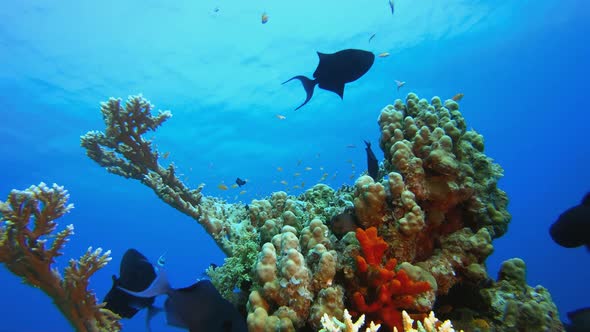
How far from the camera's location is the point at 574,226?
3.34m

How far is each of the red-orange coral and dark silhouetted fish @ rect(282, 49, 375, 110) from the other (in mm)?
2049

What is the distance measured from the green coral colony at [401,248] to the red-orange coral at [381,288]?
0.04ft

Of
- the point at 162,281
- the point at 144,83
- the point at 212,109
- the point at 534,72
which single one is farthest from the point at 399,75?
the point at 162,281

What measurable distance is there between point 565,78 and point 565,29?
70.0ft

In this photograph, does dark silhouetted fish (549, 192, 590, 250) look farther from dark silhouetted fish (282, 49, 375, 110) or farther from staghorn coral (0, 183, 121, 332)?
staghorn coral (0, 183, 121, 332)

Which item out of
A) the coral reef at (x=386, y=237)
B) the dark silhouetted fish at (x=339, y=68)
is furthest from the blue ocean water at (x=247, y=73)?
the dark silhouetted fish at (x=339, y=68)

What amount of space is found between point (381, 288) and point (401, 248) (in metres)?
0.75

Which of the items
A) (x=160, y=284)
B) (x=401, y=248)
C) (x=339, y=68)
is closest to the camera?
(x=160, y=284)

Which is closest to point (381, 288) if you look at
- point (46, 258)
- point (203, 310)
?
point (203, 310)

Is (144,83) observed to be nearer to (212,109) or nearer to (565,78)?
(212,109)

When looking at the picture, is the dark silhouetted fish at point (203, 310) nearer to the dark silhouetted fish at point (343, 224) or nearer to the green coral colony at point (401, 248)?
the green coral colony at point (401, 248)

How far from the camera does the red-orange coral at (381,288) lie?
2523mm

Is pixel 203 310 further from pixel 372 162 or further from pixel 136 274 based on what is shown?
pixel 372 162

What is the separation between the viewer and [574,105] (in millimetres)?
64250
